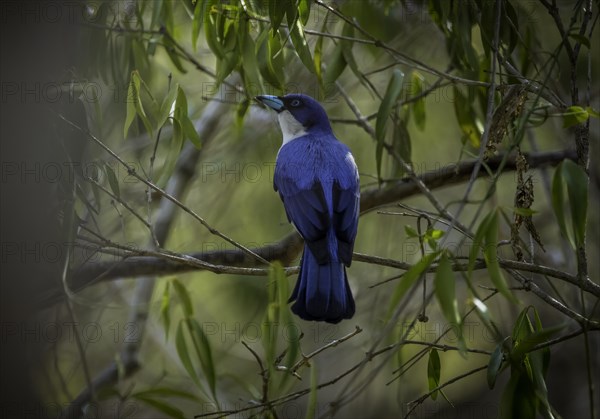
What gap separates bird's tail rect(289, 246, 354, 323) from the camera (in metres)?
3.80

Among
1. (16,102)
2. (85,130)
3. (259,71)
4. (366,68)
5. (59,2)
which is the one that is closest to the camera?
(16,102)

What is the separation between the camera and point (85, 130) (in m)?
3.68


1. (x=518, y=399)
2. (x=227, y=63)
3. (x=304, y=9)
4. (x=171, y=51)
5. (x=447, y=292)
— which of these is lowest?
(x=518, y=399)

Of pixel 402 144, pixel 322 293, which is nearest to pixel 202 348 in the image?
pixel 322 293

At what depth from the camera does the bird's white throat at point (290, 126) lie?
18.0ft

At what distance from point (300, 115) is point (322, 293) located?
1.90 meters

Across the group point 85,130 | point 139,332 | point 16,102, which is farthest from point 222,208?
point 16,102

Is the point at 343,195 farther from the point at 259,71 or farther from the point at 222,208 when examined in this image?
the point at 222,208

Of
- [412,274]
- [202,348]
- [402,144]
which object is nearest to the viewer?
[412,274]

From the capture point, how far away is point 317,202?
436cm

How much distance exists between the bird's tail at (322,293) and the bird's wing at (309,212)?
2.4 inches

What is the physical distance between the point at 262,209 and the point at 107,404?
2409 mm

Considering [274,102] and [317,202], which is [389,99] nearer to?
[317,202]

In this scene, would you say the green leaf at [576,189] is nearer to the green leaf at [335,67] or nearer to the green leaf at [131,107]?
the green leaf at [131,107]
